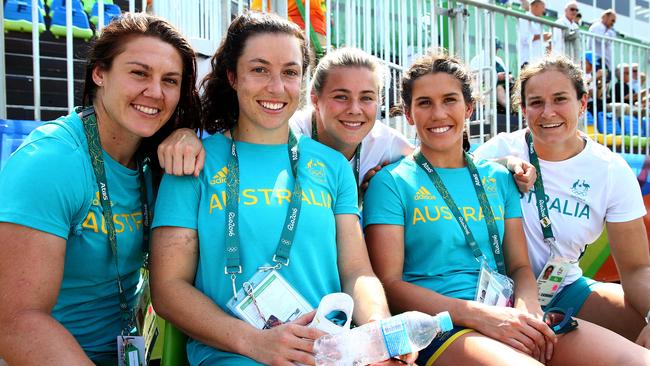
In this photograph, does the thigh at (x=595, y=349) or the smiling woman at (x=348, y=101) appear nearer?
the thigh at (x=595, y=349)

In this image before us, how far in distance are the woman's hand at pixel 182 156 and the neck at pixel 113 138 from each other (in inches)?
5.9

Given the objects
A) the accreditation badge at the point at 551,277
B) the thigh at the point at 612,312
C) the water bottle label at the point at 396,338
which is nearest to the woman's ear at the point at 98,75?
the water bottle label at the point at 396,338

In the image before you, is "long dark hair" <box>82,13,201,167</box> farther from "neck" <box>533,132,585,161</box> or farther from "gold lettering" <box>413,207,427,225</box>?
"neck" <box>533,132,585,161</box>

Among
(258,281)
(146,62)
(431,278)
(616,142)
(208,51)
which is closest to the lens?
(258,281)

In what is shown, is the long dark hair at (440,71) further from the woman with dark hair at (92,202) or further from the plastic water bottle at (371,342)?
the plastic water bottle at (371,342)

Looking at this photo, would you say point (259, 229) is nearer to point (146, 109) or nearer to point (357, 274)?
point (357, 274)

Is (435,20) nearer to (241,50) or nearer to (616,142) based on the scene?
(616,142)

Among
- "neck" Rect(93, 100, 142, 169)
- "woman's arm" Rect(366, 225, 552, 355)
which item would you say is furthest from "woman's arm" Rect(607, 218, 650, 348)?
"neck" Rect(93, 100, 142, 169)

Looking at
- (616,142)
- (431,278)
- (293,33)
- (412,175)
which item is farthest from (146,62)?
(616,142)

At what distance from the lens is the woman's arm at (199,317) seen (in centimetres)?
195

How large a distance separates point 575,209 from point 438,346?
132 centimetres

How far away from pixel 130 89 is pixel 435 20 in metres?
4.33

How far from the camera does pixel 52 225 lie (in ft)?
6.36

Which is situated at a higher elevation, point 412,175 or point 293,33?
point 293,33
